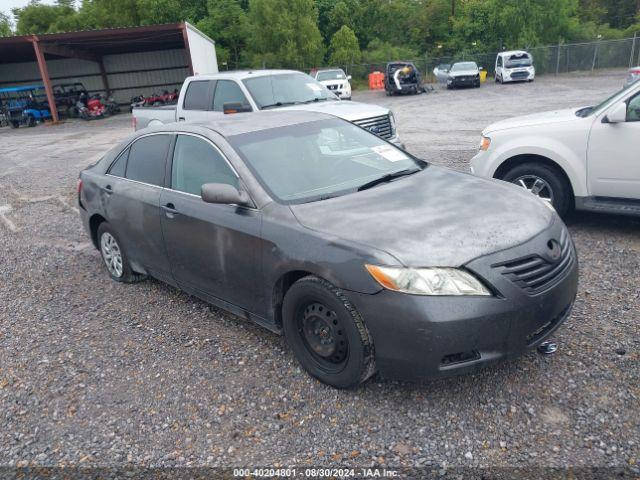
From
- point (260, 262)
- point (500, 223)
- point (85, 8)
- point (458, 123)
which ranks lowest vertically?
point (458, 123)

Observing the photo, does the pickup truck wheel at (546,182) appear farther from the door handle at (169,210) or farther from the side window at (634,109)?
the door handle at (169,210)

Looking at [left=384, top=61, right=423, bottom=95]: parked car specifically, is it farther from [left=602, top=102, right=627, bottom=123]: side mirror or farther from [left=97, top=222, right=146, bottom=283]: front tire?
[left=97, top=222, right=146, bottom=283]: front tire

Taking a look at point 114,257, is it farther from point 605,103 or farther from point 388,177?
point 605,103

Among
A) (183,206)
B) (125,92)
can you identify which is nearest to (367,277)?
(183,206)

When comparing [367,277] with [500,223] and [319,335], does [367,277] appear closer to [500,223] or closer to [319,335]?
[319,335]

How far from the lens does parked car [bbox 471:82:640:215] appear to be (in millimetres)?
5247

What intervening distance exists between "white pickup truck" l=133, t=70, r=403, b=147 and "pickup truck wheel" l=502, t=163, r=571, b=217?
317 cm

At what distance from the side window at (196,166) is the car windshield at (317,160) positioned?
0.57ft

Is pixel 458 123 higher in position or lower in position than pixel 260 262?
lower

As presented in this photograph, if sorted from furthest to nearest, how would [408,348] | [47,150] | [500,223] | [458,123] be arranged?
1. [47,150]
2. [458,123]
3. [500,223]
4. [408,348]

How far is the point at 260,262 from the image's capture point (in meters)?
3.56

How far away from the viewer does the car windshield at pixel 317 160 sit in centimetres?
379

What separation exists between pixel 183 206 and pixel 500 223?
2.35m

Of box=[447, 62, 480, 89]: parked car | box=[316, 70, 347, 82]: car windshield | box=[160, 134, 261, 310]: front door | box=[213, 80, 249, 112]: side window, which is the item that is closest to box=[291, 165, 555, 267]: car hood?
box=[160, 134, 261, 310]: front door
